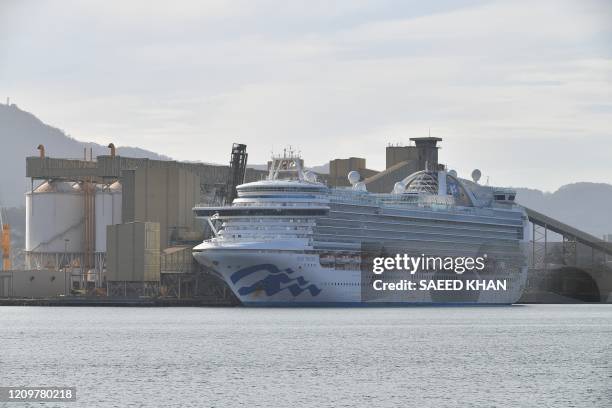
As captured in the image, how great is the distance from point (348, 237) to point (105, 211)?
2183 inches

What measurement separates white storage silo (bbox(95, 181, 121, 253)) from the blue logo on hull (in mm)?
54737

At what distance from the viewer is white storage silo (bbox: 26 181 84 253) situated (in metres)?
192

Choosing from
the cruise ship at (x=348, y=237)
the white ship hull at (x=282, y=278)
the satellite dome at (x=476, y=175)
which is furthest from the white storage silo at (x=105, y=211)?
the white ship hull at (x=282, y=278)

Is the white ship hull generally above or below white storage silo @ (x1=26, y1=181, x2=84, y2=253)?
below

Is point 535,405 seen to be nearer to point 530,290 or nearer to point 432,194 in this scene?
point 432,194

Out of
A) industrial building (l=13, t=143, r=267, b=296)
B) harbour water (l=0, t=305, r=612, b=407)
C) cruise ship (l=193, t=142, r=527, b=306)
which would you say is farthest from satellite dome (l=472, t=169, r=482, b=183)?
harbour water (l=0, t=305, r=612, b=407)

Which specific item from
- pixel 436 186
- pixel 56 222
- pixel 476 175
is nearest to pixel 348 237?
pixel 436 186

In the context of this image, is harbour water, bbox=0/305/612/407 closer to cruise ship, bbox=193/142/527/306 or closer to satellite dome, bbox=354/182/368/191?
cruise ship, bbox=193/142/527/306

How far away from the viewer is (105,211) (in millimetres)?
191375

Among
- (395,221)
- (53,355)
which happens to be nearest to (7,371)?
(53,355)

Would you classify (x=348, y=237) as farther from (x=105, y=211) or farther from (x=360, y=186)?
(x=105, y=211)

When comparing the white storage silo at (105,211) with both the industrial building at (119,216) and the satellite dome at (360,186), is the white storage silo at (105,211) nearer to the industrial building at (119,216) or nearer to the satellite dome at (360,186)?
the industrial building at (119,216)

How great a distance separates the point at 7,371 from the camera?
76.2 m

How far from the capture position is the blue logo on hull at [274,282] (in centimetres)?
13638
